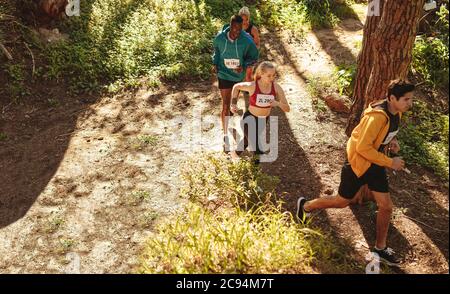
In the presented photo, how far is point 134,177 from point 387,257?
360cm

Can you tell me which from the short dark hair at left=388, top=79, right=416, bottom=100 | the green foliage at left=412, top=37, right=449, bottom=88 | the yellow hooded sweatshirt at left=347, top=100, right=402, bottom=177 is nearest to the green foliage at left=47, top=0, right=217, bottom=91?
the green foliage at left=412, top=37, right=449, bottom=88

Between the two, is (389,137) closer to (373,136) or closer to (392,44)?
(373,136)

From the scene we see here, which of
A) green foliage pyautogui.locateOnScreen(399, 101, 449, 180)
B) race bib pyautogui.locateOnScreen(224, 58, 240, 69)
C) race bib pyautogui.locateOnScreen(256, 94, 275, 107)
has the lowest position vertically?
green foliage pyautogui.locateOnScreen(399, 101, 449, 180)

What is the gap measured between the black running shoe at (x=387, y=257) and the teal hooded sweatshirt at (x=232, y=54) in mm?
3087

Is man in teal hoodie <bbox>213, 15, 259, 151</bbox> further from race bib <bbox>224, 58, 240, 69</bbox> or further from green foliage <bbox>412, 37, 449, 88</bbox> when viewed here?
green foliage <bbox>412, 37, 449, 88</bbox>

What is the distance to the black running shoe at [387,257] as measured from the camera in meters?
4.80

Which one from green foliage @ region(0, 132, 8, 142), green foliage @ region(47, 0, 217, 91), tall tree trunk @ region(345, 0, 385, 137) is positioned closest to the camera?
tall tree trunk @ region(345, 0, 385, 137)

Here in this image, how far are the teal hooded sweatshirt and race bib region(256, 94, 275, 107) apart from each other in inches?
36.3

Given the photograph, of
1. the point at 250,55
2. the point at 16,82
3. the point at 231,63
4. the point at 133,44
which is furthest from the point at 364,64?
the point at 16,82

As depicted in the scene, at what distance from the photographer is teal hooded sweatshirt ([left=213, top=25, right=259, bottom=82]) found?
638cm

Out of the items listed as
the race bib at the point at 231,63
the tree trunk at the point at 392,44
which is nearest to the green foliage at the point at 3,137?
the race bib at the point at 231,63

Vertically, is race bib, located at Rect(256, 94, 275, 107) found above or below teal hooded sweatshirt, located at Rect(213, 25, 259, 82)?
below

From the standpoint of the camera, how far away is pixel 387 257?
15.8 feet

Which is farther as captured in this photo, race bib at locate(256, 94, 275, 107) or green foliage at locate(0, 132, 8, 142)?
green foliage at locate(0, 132, 8, 142)
